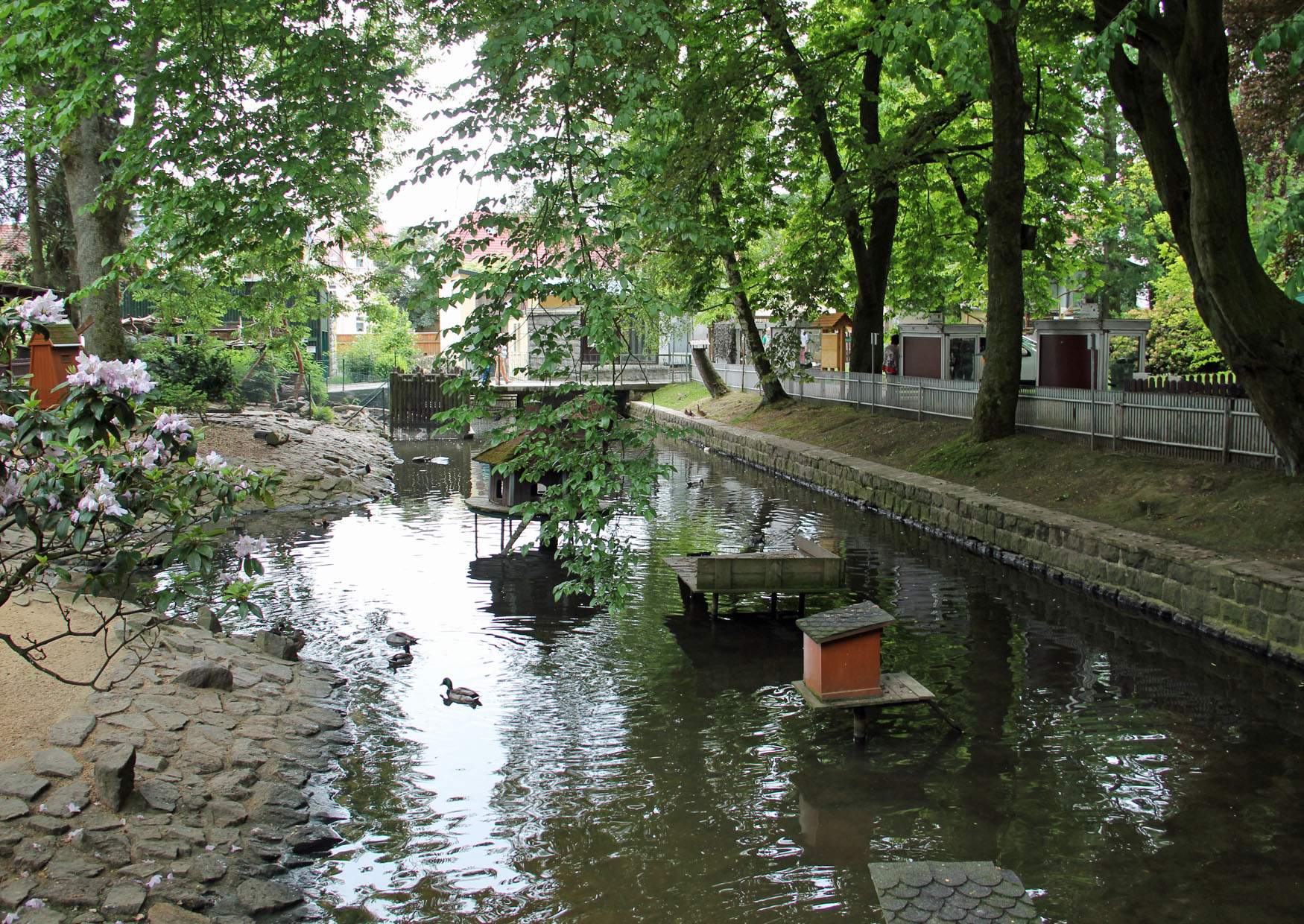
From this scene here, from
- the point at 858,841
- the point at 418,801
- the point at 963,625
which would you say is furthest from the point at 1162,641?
the point at 418,801

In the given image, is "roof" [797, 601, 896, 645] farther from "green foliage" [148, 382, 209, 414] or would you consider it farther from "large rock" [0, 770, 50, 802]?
"green foliage" [148, 382, 209, 414]

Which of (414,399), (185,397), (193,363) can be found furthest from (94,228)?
(414,399)

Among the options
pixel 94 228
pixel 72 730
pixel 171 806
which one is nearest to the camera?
pixel 171 806

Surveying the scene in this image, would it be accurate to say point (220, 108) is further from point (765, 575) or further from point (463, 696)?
point (765, 575)

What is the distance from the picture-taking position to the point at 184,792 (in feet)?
22.1

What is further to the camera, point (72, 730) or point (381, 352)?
point (381, 352)

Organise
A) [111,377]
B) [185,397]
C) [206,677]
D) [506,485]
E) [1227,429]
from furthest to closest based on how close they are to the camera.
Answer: [185,397], [506,485], [1227,429], [206,677], [111,377]

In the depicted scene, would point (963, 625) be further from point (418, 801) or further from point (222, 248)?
point (222, 248)

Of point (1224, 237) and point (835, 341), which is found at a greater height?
point (1224, 237)

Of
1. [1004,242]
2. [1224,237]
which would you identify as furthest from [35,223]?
[1224,237]

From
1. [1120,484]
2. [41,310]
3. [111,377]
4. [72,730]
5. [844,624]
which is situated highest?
[41,310]

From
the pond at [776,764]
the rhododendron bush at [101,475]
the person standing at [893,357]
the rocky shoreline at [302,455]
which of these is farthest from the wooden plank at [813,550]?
the person standing at [893,357]

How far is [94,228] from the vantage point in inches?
696

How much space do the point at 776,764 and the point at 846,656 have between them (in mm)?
1012
